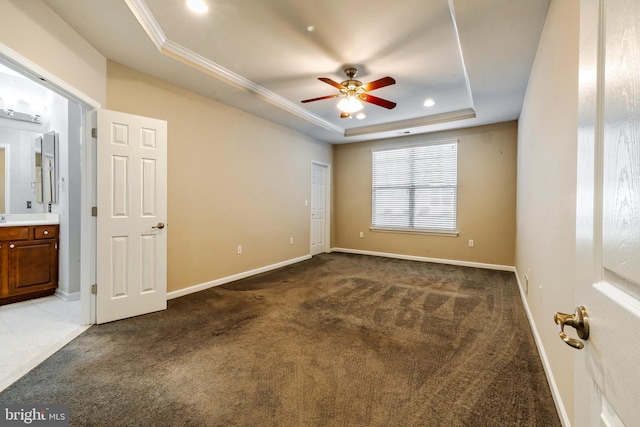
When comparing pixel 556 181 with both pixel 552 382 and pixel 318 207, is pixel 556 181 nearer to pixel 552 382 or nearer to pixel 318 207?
pixel 552 382

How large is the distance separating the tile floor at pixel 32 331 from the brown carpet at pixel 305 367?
132mm

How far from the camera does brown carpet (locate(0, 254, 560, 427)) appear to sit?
5.12 ft

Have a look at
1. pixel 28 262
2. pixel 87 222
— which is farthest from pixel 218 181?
pixel 28 262

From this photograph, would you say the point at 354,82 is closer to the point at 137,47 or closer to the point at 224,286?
the point at 137,47

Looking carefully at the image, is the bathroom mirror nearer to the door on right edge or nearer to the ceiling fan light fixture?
the ceiling fan light fixture

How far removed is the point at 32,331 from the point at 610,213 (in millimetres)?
3816

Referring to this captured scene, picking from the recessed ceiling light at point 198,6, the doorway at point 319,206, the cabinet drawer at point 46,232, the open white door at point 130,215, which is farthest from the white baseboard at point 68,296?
the doorway at point 319,206

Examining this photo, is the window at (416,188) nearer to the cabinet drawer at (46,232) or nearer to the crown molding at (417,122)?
the crown molding at (417,122)

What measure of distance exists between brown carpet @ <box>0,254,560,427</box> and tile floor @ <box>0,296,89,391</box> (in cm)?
13

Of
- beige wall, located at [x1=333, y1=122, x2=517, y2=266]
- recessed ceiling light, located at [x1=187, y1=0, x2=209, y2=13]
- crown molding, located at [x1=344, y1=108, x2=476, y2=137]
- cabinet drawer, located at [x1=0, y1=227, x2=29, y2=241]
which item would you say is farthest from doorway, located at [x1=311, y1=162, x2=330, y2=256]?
cabinet drawer, located at [x1=0, y1=227, x2=29, y2=241]

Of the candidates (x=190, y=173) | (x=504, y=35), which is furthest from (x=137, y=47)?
(x=504, y=35)

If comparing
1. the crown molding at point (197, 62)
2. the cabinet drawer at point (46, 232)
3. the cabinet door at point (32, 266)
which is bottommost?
the cabinet door at point (32, 266)

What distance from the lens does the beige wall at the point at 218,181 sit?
3.25 meters

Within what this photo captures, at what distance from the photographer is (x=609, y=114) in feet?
1.82
